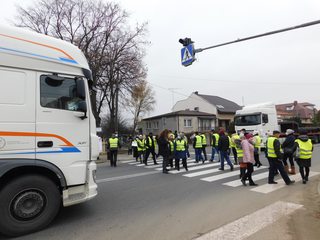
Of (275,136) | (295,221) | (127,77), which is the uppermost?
(127,77)

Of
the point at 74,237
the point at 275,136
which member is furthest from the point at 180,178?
the point at 74,237

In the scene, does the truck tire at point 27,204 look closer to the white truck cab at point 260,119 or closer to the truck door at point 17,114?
the truck door at point 17,114

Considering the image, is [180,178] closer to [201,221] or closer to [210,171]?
[210,171]

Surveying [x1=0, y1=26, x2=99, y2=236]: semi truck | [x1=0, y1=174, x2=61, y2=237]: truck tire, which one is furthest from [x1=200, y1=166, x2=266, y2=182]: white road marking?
[x1=0, y1=174, x2=61, y2=237]: truck tire

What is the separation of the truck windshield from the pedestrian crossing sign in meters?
9.87

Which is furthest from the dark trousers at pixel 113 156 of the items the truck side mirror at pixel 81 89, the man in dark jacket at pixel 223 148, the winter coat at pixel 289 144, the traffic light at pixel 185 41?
the truck side mirror at pixel 81 89

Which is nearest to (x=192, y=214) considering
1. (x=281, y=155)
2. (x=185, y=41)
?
(x=281, y=155)

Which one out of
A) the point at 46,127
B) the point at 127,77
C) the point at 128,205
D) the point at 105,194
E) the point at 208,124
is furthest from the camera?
the point at 208,124

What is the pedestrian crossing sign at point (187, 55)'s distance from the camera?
32.3 feet

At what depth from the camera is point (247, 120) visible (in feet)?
60.1

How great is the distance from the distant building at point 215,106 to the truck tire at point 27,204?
44294 millimetres

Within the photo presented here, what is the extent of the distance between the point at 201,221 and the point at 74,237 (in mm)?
2306

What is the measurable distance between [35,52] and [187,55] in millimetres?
6693

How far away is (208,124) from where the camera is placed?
152 ft
